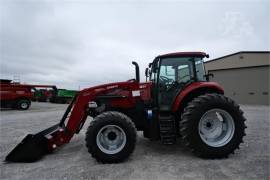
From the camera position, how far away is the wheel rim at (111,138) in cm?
395

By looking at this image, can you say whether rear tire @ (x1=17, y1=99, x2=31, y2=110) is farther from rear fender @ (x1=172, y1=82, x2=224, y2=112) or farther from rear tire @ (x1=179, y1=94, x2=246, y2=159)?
rear tire @ (x1=179, y1=94, x2=246, y2=159)

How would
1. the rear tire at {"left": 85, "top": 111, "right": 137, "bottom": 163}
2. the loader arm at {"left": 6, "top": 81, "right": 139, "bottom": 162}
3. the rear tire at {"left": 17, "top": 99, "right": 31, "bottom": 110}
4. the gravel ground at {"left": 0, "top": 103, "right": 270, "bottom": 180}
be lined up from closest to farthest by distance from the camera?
the gravel ground at {"left": 0, "top": 103, "right": 270, "bottom": 180} → the rear tire at {"left": 85, "top": 111, "right": 137, "bottom": 163} → the loader arm at {"left": 6, "top": 81, "right": 139, "bottom": 162} → the rear tire at {"left": 17, "top": 99, "right": 31, "bottom": 110}

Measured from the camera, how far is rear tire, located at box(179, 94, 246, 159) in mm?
3977

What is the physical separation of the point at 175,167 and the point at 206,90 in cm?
184

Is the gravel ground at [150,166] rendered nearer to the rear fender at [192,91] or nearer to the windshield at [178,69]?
the rear fender at [192,91]

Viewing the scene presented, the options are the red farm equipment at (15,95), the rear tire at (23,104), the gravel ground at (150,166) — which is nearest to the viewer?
the gravel ground at (150,166)

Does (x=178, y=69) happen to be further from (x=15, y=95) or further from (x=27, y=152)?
(x=15, y=95)

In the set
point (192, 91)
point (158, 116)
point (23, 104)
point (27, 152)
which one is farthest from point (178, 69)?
point (23, 104)

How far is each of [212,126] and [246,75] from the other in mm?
16837

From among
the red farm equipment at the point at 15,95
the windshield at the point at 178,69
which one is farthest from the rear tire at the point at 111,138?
the red farm equipment at the point at 15,95

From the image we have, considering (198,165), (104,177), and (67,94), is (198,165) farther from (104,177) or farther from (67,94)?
(67,94)

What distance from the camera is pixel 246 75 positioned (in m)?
18.8

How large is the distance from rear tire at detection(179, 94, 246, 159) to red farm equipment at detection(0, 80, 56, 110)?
48.9 feet

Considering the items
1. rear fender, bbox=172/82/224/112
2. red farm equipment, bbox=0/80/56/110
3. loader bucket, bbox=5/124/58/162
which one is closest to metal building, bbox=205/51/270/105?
rear fender, bbox=172/82/224/112
